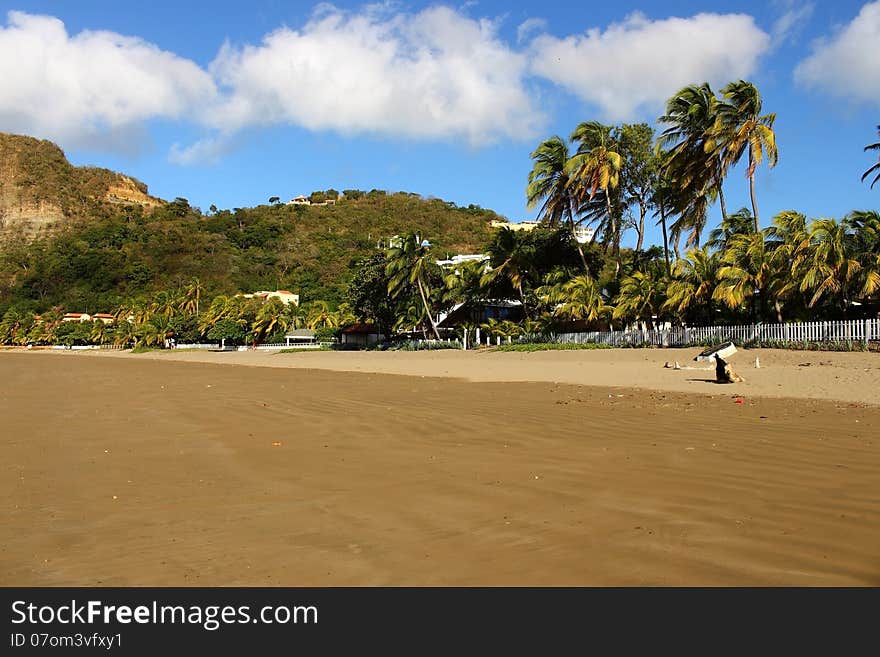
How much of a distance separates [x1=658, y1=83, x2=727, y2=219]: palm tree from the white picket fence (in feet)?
22.9

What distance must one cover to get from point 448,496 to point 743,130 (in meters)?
27.4

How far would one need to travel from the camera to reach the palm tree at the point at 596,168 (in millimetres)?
33656

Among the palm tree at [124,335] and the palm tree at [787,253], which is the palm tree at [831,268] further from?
the palm tree at [124,335]

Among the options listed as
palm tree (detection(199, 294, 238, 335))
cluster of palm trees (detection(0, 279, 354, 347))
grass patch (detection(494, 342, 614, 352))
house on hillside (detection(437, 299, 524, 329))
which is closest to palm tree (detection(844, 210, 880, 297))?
grass patch (detection(494, 342, 614, 352))

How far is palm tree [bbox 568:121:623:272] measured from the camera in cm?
3366

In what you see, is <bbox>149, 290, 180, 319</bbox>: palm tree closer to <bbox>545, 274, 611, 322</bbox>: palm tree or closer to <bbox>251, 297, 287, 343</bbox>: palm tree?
<bbox>251, 297, 287, 343</bbox>: palm tree

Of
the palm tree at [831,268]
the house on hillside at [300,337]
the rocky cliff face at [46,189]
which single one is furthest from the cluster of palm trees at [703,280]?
the rocky cliff face at [46,189]

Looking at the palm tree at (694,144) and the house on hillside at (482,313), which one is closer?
the palm tree at (694,144)

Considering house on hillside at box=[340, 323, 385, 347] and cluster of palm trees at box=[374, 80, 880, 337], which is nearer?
cluster of palm trees at box=[374, 80, 880, 337]

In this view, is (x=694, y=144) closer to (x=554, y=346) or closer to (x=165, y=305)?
(x=554, y=346)

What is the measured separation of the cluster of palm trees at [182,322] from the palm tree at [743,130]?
4046cm

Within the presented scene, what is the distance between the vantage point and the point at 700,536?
416 cm
